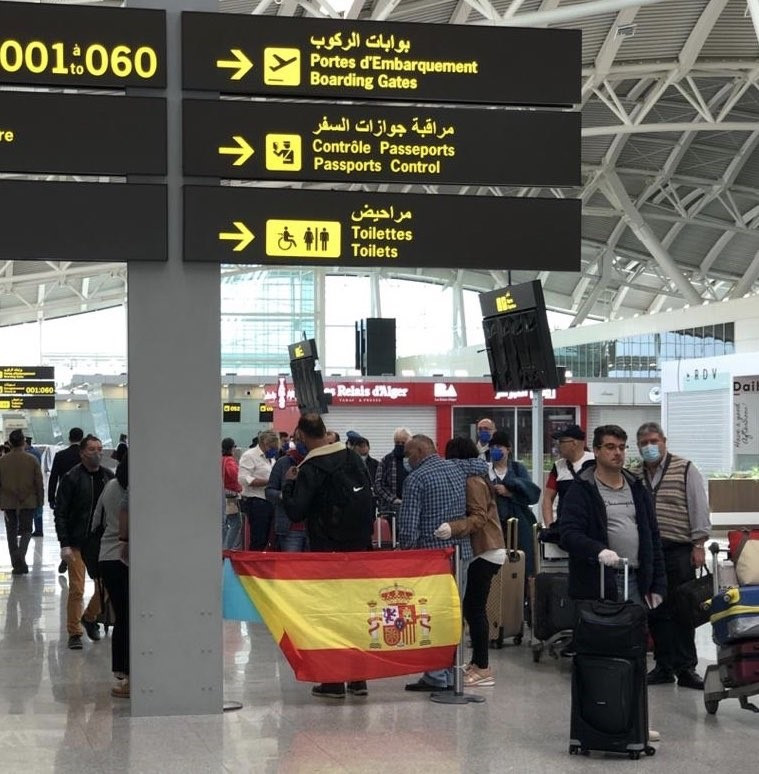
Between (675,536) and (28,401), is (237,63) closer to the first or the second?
(675,536)

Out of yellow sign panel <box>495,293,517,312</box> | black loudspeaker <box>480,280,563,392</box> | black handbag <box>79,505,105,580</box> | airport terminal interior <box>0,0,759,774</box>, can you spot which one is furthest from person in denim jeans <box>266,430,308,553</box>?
yellow sign panel <box>495,293,517,312</box>

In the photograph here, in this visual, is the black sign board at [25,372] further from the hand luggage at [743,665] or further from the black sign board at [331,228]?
the hand luggage at [743,665]

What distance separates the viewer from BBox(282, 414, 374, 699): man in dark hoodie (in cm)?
808

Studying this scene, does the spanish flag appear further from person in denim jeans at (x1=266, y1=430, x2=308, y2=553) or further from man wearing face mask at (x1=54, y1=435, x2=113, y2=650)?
person in denim jeans at (x1=266, y1=430, x2=308, y2=553)

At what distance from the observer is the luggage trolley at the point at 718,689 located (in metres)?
7.27

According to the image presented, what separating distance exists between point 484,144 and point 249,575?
2.79m

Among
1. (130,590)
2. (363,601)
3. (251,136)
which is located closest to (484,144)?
(251,136)

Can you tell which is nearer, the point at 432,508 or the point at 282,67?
the point at 282,67

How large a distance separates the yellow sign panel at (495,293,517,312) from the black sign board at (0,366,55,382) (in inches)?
1121

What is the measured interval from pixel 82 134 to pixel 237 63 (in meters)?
0.95

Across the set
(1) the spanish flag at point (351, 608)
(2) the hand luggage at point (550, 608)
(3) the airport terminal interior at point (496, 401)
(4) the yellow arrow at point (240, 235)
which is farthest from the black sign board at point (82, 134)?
(2) the hand luggage at point (550, 608)

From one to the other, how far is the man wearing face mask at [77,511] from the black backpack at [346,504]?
2745 mm

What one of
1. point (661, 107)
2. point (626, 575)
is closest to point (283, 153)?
point (626, 575)

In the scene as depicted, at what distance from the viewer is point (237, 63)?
24.7 ft
